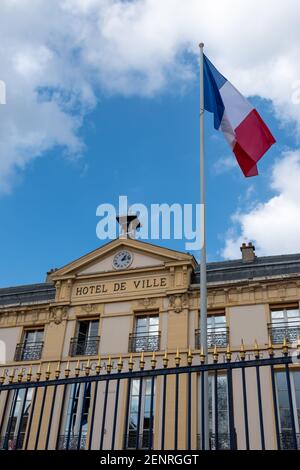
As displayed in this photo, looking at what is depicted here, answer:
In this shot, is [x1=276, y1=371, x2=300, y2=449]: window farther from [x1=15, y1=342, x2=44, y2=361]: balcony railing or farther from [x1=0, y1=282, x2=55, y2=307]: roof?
[x1=0, y1=282, x2=55, y2=307]: roof

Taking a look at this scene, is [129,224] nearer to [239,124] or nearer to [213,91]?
[213,91]

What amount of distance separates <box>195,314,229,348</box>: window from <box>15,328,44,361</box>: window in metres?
6.59

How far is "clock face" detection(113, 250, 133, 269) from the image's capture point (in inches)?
754

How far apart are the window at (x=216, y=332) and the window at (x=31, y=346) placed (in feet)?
21.6

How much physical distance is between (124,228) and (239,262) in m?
5.42

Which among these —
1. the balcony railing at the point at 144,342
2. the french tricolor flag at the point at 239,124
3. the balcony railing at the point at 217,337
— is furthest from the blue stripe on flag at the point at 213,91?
the balcony railing at the point at 144,342

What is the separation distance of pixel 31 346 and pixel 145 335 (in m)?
4.95

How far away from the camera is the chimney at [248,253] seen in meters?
19.5

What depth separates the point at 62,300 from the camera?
19000 millimetres

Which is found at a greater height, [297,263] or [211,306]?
[297,263]

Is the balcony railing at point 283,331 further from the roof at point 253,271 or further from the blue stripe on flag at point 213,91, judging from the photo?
the blue stripe on flag at point 213,91
